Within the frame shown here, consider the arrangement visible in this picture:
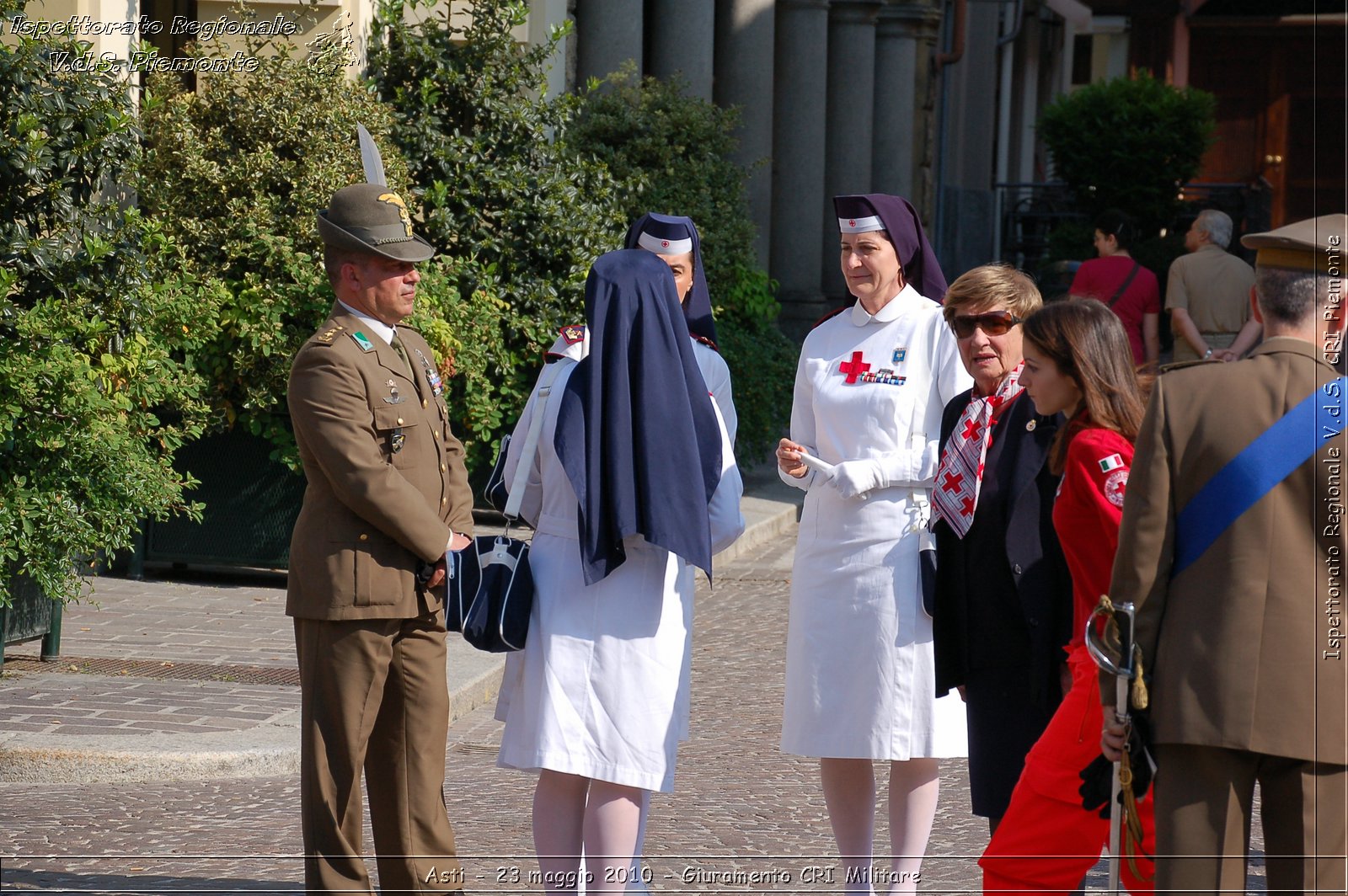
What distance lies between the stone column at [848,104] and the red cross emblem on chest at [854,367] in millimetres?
16534

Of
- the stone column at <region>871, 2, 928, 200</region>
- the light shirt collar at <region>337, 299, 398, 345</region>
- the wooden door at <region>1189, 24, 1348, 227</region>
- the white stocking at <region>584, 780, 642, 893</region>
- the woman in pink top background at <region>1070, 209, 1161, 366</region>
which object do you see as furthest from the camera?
the wooden door at <region>1189, 24, 1348, 227</region>

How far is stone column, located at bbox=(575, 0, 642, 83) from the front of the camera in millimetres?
14602

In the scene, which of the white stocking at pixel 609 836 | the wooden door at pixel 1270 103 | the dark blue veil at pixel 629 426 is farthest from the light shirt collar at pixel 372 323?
the wooden door at pixel 1270 103

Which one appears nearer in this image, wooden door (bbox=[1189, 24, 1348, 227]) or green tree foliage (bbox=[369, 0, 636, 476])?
green tree foliage (bbox=[369, 0, 636, 476])

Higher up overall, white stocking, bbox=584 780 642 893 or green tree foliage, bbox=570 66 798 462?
green tree foliage, bbox=570 66 798 462

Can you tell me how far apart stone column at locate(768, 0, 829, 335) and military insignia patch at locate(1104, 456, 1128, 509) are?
50.8 feet

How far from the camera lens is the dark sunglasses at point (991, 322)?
4520 millimetres

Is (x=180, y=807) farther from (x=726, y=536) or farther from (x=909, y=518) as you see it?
(x=909, y=518)

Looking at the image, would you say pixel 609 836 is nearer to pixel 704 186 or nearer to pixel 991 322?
pixel 991 322

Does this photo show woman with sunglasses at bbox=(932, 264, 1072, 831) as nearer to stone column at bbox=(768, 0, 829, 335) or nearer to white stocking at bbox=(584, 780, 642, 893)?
white stocking at bbox=(584, 780, 642, 893)

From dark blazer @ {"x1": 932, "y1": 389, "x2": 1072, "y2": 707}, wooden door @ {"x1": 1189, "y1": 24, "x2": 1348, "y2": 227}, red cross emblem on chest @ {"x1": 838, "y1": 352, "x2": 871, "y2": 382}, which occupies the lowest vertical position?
dark blazer @ {"x1": 932, "y1": 389, "x2": 1072, "y2": 707}

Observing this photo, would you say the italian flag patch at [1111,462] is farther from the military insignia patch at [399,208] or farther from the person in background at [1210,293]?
the person in background at [1210,293]

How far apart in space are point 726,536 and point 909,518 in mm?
576

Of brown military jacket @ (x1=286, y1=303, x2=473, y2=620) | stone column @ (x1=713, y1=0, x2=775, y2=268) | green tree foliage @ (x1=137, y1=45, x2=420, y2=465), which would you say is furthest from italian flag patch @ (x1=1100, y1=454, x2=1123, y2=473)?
stone column @ (x1=713, y1=0, x2=775, y2=268)
